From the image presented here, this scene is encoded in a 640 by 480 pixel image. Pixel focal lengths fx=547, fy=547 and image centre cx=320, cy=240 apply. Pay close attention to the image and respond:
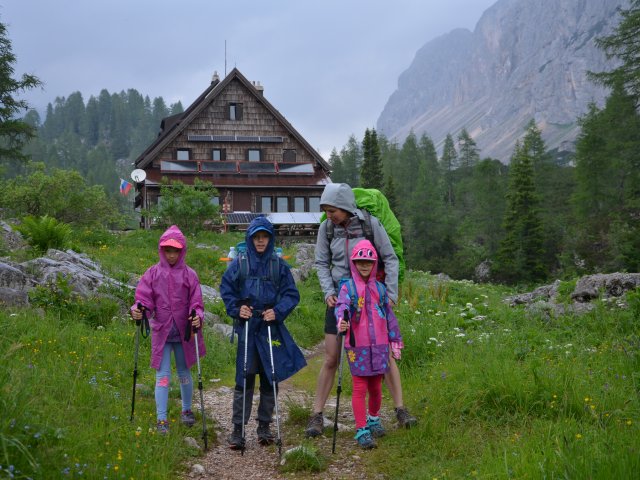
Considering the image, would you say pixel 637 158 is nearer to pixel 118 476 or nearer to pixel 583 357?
pixel 583 357

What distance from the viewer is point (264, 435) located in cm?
549

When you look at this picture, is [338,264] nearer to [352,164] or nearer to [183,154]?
[183,154]

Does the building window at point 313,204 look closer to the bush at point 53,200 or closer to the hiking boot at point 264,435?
the bush at point 53,200

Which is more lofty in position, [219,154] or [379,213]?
[219,154]

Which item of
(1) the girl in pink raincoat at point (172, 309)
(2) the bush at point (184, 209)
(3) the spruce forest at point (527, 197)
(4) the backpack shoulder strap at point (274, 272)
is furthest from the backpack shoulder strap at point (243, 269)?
(3) the spruce forest at point (527, 197)

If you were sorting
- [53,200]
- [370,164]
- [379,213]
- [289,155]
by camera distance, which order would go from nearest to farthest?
[379,213] < [53,200] < [289,155] < [370,164]

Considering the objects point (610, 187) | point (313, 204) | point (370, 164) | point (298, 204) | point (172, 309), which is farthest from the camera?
point (370, 164)

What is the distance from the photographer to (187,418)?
5.74m

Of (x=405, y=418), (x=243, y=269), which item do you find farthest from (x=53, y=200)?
(x=405, y=418)

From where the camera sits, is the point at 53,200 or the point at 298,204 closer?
the point at 53,200

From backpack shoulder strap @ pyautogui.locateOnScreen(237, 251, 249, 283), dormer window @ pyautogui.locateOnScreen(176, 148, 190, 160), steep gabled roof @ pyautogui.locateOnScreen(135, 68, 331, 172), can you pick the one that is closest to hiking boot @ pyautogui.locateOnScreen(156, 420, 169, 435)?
backpack shoulder strap @ pyautogui.locateOnScreen(237, 251, 249, 283)

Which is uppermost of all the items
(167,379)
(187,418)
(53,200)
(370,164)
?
(370,164)

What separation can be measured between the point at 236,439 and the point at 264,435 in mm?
306

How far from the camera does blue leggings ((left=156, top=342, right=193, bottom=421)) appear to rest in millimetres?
5449
